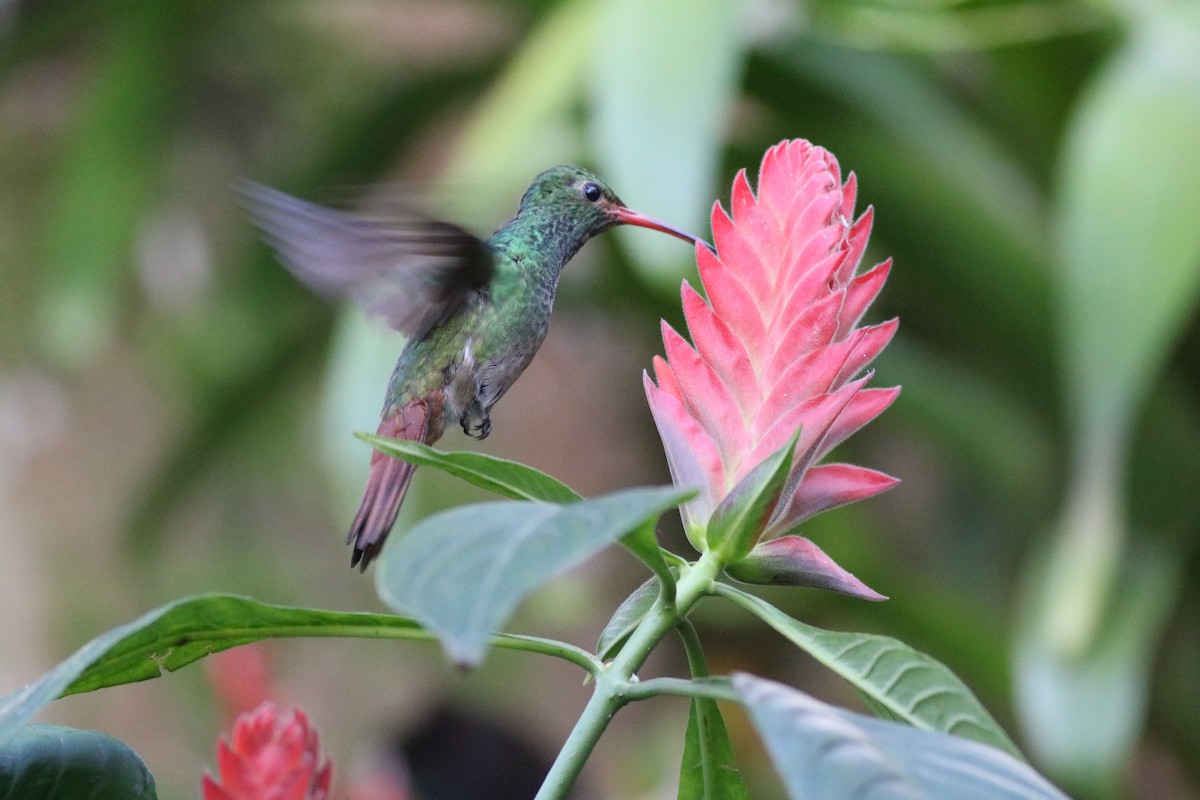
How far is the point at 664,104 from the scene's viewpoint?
4.54 ft

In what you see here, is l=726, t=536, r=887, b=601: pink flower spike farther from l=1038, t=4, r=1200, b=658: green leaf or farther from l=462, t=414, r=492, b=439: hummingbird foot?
l=1038, t=4, r=1200, b=658: green leaf

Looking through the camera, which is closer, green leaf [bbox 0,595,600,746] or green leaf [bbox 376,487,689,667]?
green leaf [bbox 376,487,689,667]

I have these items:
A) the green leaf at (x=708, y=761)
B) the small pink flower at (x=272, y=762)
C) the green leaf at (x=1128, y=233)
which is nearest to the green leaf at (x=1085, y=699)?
the green leaf at (x=1128, y=233)

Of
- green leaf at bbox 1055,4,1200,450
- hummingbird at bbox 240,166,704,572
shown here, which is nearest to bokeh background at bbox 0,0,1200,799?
green leaf at bbox 1055,4,1200,450

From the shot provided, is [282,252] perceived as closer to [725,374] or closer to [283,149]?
[725,374]

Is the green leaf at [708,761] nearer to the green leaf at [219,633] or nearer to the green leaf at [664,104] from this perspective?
the green leaf at [219,633]

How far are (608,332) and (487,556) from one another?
7.71 feet

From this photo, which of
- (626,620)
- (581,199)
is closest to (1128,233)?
(581,199)

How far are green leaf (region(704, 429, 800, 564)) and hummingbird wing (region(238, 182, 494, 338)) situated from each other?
0.27 meters

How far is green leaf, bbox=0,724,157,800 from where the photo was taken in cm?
46

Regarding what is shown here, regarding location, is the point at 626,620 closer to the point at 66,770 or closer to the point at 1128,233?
the point at 66,770

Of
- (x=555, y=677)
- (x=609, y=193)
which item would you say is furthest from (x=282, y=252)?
(x=555, y=677)

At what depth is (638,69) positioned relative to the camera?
145 cm

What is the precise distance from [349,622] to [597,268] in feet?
5.58
